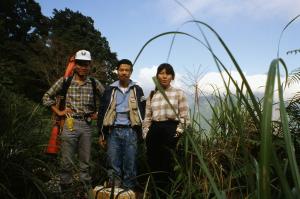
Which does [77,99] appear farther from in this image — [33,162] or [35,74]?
[35,74]

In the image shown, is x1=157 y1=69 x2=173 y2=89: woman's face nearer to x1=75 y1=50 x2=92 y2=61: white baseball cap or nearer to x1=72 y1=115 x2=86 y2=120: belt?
x1=75 y1=50 x2=92 y2=61: white baseball cap

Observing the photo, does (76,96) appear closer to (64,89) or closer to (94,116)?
(64,89)

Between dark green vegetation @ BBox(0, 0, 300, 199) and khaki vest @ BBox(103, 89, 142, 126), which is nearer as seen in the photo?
dark green vegetation @ BBox(0, 0, 300, 199)

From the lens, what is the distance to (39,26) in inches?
1607

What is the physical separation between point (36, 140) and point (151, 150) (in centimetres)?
253

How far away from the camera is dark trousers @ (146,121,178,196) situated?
4.74 m

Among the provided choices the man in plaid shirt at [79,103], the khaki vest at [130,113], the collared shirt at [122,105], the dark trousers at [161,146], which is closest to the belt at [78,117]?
the man in plaid shirt at [79,103]

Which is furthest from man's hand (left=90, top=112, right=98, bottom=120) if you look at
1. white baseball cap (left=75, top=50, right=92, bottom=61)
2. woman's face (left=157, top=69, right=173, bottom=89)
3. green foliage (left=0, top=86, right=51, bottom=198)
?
Result: green foliage (left=0, top=86, right=51, bottom=198)

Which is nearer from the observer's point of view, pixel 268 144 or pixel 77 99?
pixel 268 144

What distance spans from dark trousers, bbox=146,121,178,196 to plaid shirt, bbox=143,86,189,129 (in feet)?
0.23

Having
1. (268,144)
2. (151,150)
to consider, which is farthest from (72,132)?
(268,144)

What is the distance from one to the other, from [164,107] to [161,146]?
421mm

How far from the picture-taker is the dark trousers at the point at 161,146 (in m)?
4.74

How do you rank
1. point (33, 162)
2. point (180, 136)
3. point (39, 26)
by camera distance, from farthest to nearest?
1. point (39, 26)
2. point (180, 136)
3. point (33, 162)
